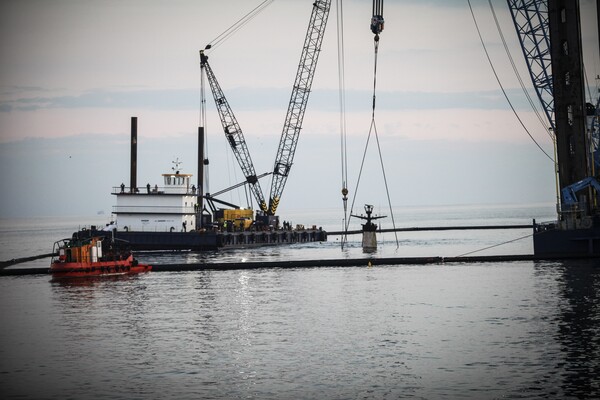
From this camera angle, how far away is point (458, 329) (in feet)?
142

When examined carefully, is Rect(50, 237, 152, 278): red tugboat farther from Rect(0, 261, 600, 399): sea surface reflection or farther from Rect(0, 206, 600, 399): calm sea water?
Rect(0, 261, 600, 399): sea surface reflection

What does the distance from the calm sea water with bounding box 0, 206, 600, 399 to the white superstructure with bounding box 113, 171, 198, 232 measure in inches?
1559

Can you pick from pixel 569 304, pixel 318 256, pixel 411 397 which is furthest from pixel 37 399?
pixel 318 256

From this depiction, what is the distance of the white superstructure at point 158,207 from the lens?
364 feet

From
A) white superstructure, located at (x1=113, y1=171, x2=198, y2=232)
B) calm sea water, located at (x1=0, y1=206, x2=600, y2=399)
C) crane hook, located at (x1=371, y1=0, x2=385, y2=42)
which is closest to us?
calm sea water, located at (x1=0, y1=206, x2=600, y2=399)

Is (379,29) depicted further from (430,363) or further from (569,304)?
(430,363)

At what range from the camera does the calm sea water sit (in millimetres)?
30688

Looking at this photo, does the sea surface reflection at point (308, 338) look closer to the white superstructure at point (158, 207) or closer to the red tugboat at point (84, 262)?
the red tugboat at point (84, 262)

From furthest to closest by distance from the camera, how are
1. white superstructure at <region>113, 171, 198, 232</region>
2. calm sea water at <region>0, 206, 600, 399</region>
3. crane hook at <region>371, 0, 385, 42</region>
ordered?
white superstructure at <region>113, 171, 198, 232</region>
crane hook at <region>371, 0, 385, 42</region>
calm sea water at <region>0, 206, 600, 399</region>

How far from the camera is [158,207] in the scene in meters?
112

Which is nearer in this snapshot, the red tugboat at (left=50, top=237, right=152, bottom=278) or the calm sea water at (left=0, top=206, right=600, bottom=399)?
the calm sea water at (left=0, top=206, right=600, bottom=399)

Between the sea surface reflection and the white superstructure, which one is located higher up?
the white superstructure

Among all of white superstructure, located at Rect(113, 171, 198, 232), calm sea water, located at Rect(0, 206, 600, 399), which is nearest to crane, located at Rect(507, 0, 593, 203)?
calm sea water, located at Rect(0, 206, 600, 399)

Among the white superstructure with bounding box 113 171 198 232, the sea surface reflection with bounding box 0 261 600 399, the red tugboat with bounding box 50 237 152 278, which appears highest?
the white superstructure with bounding box 113 171 198 232
